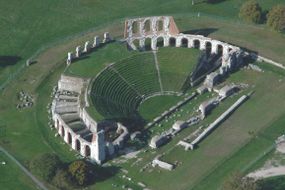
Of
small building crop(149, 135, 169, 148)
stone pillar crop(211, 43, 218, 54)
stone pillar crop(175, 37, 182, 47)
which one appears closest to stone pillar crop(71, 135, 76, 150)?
small building crop(149, 135, 169, 148)

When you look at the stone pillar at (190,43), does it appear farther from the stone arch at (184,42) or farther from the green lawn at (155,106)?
the green lawn at (155,106)

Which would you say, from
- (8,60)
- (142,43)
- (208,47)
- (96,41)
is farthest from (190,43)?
(8,60)

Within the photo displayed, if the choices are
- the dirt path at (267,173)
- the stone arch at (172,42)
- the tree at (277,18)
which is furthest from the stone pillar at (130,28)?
the dirt path at (267,173)

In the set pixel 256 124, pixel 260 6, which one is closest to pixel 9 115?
pixel 256 124

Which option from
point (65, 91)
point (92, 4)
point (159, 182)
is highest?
point (92, 4)

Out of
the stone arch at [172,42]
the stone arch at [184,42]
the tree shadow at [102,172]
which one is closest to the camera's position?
the tree shadow at [102,172]

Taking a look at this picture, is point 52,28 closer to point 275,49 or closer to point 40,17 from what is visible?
point 40,17
